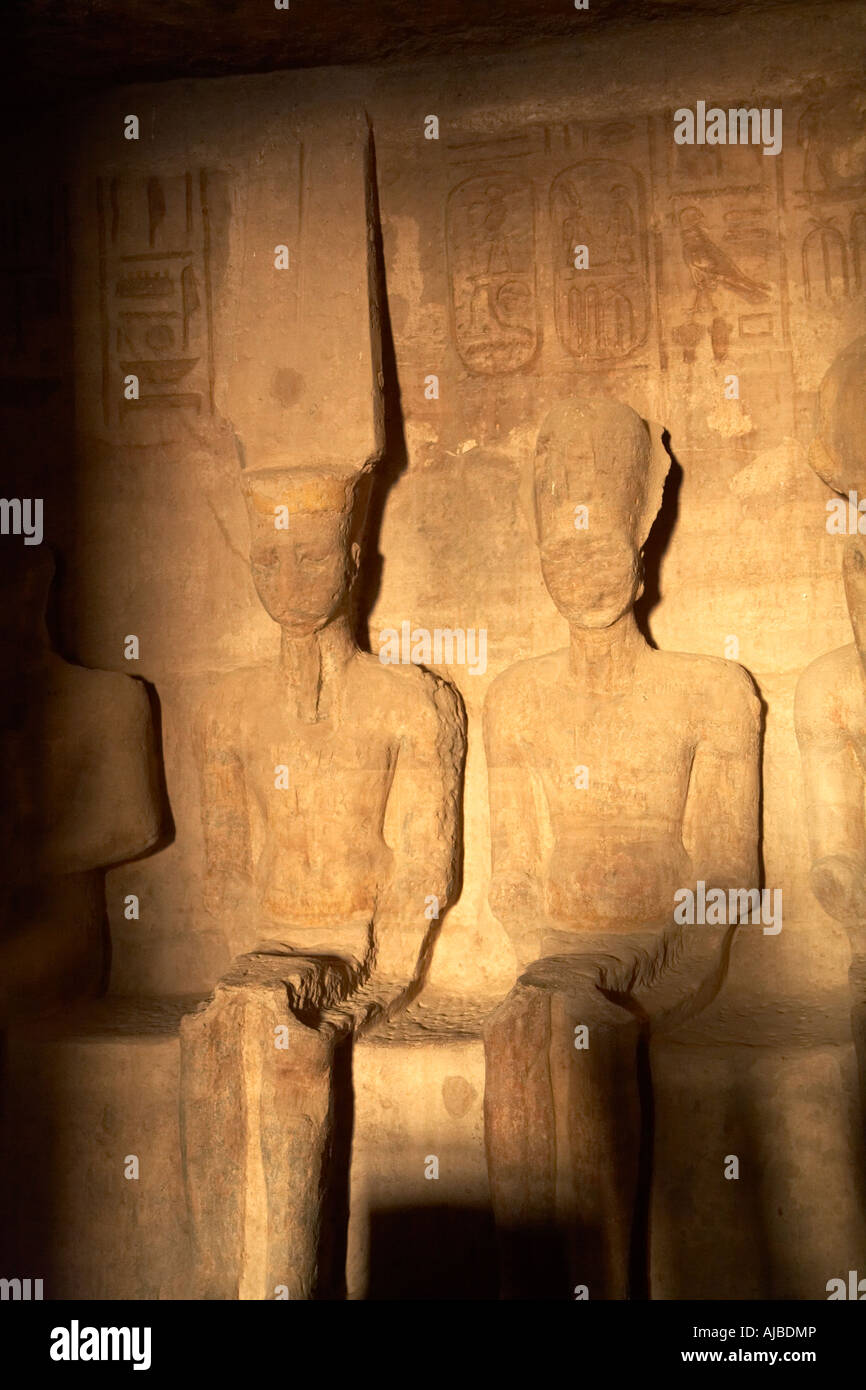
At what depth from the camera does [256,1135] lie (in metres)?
3.67

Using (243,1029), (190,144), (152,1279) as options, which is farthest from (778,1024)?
(190,144)

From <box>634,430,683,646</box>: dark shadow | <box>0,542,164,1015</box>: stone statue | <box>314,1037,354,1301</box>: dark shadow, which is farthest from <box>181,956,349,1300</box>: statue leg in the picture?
<box>634,430,683,646</box>: dark shadow

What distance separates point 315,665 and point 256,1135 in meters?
1.42

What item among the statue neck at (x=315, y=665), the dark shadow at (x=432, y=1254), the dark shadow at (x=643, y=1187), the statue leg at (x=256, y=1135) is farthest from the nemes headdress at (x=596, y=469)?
the dark shadow at (x=432, y=1254)

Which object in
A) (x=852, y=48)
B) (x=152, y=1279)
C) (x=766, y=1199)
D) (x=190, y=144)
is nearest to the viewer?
(x=766, y=1199)

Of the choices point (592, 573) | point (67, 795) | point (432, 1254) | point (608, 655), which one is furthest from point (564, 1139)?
point (67, 795)

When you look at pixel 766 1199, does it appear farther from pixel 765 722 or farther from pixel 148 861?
pixel 148 861

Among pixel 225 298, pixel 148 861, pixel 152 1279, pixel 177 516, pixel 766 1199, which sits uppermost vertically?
pixel 225 298

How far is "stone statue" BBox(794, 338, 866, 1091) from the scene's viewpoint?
12.7ft

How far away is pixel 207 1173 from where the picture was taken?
3.71 meters

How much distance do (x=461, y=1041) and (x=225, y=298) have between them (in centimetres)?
248

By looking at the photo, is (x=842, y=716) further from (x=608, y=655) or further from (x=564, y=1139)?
(x=564, y=1139)

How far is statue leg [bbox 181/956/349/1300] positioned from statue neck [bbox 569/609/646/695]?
1324 mm

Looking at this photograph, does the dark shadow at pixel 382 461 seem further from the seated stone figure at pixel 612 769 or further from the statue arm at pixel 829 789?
the statue arm at pixel 829 789
